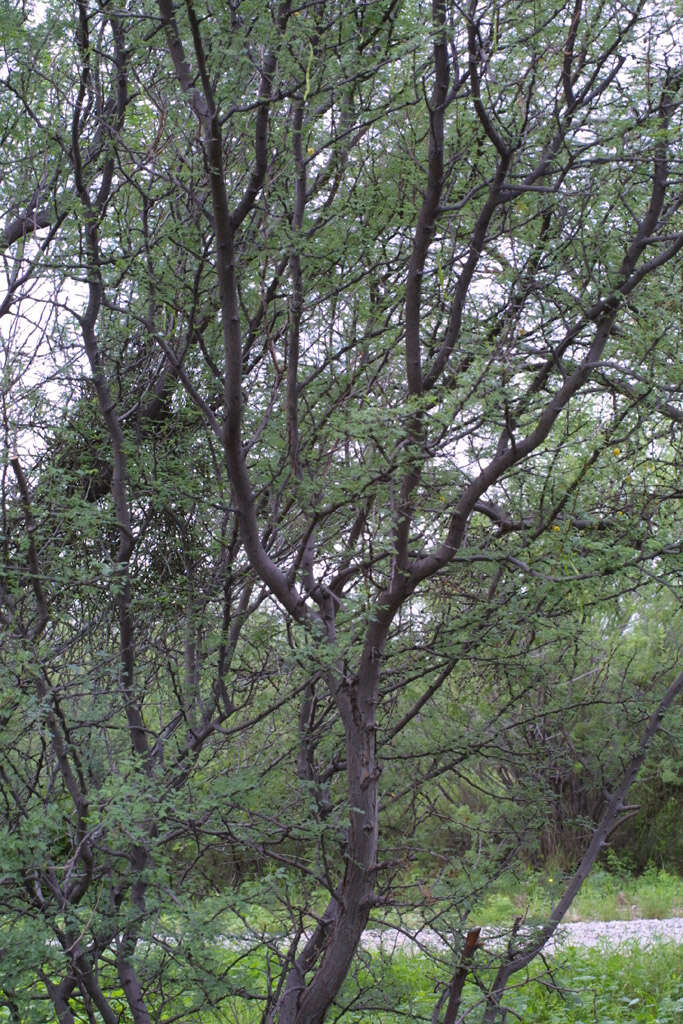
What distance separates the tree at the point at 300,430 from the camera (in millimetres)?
3377

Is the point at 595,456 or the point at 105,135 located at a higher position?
the point at 105,135

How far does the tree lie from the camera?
338cm

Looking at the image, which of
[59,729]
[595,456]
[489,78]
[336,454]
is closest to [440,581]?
[336,454]

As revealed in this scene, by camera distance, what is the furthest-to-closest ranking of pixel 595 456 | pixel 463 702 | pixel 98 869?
pixel 463 702 < pixel 98 869 < pixel 595 456

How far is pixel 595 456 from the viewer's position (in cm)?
321

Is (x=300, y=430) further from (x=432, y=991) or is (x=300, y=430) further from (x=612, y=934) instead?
(x=612, y=934)

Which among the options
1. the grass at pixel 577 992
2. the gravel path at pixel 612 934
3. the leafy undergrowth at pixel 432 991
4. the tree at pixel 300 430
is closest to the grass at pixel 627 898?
the gravel path at pixel 612 934

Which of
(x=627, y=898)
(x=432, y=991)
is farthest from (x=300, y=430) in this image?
(x=627, y=898)

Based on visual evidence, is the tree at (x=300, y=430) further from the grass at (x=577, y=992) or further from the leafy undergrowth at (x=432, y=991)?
the grass at (x=577, y=992)

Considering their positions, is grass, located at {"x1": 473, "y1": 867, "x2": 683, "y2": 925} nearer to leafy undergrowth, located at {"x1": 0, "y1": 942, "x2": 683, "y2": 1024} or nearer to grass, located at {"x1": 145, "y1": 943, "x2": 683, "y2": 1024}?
grass, located at {"x1": 145, "y1": 943, "x2": 683, "y2": 1024}

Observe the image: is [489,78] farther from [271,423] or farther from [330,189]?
[271,423]

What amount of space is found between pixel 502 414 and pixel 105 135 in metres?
1.86

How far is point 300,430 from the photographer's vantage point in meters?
4.21

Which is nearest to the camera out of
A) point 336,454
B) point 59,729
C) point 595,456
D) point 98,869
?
point 595,456
